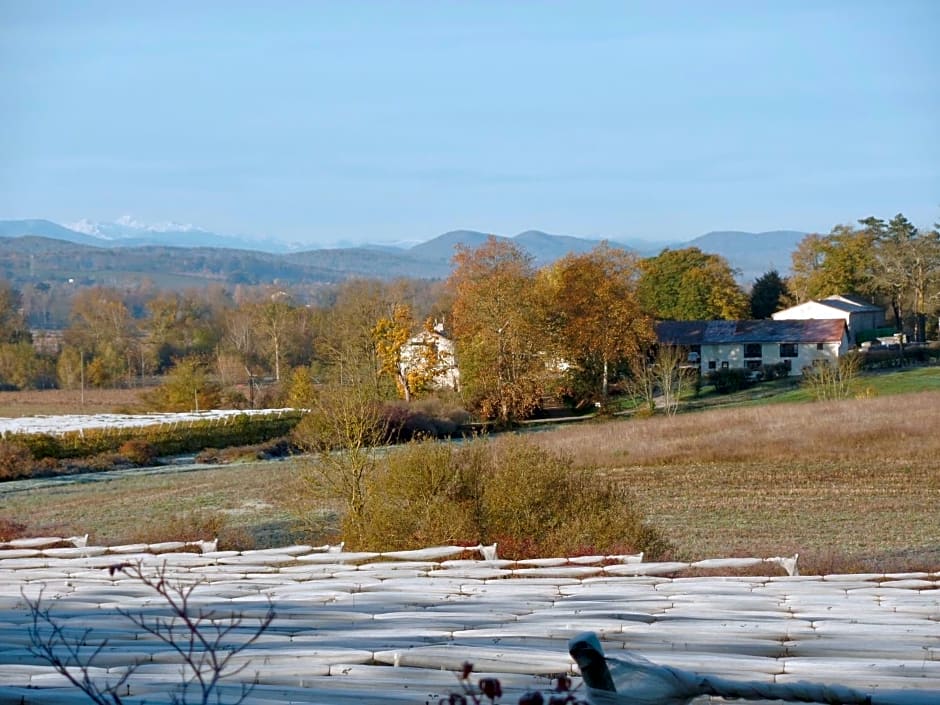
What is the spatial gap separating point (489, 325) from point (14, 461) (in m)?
21.5

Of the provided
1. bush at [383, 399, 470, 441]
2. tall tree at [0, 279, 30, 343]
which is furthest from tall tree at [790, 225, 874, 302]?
tall tree at [0, 279, 30, 343]

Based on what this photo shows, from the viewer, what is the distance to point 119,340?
7406 cm

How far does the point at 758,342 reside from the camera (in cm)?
6166

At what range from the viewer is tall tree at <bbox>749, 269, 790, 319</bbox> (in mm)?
76812

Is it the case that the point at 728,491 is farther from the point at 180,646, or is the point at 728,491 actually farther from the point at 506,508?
the point at 180,646

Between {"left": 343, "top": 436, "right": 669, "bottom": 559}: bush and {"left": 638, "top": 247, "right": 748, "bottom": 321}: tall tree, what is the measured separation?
5804cm

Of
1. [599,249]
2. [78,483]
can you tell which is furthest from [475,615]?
[599,249]

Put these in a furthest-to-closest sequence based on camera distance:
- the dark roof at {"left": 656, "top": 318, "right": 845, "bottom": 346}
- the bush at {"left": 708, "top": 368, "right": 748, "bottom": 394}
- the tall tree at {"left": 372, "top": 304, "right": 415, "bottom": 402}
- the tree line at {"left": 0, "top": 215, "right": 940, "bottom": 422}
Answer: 1. the dark roof at {"left": 656, "top": 318, "right": 845, "bottom": 346}
2. the bush at {"left": 708, "top": 368, "right": 748, "bottom": 394}
3. the tall tree at {"left": 372, "top": 304, "right": 415, "bottom": 402}
4. the tree line at {"left": 0, "top": 215, "right": 940, "bottom": 422}

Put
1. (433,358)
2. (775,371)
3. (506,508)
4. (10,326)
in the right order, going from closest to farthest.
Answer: (506,508) → (433,358) → (775,371) → (10,326)

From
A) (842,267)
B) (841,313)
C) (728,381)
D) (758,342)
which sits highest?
(842,267)

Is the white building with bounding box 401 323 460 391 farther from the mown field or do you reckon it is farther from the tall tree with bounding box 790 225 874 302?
the tall tree with bounding box 790 225 874 302

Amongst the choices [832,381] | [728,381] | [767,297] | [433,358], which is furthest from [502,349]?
[767,297]

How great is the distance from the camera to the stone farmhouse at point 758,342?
6038 centimetres

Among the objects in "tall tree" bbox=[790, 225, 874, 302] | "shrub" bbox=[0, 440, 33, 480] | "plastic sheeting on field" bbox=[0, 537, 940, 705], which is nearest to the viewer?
"plastic sheeting on field" bbox=[0, 537, 940, 705]
